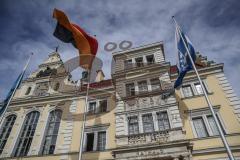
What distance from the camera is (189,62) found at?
13984 mm

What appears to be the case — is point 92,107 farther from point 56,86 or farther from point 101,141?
point 56,86

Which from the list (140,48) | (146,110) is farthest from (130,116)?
(140,48)

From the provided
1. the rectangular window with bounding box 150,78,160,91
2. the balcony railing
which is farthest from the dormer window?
the balcony railing

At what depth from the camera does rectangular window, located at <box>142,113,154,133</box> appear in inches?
677

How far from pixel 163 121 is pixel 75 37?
10.8 metres

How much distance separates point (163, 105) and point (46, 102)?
14.2 m

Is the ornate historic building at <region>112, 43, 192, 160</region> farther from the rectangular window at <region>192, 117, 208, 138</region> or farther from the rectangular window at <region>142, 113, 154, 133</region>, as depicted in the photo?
the rectangular window at <region>192, 117, 208, 138</region>

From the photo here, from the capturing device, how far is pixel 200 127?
16.9 metres

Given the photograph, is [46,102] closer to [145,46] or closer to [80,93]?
[80,93]

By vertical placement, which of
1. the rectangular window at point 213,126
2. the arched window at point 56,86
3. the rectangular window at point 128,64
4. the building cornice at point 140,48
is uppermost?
the building cornice at point 140,48

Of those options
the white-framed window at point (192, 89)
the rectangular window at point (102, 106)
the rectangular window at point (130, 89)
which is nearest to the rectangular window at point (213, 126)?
the white-framed window at point (192, 89)

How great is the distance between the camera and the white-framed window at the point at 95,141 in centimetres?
1823

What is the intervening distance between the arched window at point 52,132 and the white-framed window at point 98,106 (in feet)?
12.2

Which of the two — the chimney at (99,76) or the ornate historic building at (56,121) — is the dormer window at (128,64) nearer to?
the ornate historic building at (56,121)
